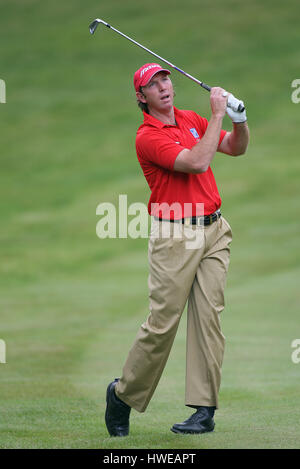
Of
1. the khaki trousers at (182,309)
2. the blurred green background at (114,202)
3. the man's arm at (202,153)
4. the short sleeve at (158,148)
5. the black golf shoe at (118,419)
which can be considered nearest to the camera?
the man's arm at (202,153)

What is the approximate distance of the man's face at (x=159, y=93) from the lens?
5.27 m

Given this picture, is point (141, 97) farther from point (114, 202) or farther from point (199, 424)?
point (114, 202)

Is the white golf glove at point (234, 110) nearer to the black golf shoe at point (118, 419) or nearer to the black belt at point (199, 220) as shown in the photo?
the black belt at point (199, 220)

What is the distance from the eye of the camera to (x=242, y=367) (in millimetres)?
8586

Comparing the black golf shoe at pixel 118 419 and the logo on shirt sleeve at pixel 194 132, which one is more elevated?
the logo on shirt sleeve at pixel 194 132

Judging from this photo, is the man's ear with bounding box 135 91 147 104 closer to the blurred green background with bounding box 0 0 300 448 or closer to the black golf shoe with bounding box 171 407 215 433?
the black golf shoe with bounding box 171 407 215 433

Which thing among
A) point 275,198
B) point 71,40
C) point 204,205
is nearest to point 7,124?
point 71,40

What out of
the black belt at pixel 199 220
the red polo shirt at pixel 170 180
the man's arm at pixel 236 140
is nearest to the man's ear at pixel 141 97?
the red polo shirt at pixel 170 180

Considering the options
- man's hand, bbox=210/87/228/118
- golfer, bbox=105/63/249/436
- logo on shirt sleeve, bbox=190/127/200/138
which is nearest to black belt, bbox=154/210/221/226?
golfer, bbox=105/63/249/436

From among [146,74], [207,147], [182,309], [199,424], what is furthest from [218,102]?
[199,424]

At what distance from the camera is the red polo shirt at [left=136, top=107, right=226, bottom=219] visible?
202 inches

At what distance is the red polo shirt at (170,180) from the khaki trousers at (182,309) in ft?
0.34
